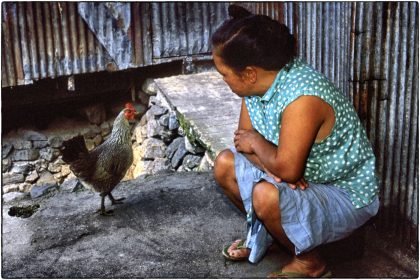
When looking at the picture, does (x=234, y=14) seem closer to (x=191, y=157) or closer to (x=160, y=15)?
(x=191, y=157)

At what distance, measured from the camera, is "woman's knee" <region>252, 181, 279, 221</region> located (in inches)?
105

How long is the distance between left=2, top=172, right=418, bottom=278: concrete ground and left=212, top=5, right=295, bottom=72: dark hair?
1294mm

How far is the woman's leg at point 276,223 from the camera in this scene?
267 cm

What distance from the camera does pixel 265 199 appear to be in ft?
8.79

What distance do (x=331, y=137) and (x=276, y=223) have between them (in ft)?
1.83

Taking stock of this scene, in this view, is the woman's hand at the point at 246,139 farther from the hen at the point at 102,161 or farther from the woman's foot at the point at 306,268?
the hen at the point at 102,161

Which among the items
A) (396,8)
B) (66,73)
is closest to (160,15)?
(66,73)

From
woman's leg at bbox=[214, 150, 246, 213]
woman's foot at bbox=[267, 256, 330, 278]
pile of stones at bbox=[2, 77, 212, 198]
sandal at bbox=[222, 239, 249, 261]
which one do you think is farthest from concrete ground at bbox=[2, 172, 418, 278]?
pile of stones at bbox=[2, 77, 212, 198]

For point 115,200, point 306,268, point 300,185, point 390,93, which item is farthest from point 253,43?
point 115,200

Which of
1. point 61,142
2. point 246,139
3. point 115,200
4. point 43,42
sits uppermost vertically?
point 43,42

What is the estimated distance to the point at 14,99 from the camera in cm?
857

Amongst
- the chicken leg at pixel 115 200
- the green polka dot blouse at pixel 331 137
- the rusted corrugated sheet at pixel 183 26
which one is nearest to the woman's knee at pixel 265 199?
the green polka dot blouse at pixel 331 137

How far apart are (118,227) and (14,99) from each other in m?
5.42

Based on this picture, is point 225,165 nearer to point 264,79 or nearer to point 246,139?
point 246,139
